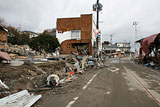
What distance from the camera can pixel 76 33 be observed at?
81.4 feet

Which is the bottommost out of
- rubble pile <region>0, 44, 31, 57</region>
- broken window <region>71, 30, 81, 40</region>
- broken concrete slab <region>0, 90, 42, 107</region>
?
broken concrete slab <region>0, 90, 42, 107</region>

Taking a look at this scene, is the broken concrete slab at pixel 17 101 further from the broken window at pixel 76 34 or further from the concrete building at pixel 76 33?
the broken window at pixel 76 34

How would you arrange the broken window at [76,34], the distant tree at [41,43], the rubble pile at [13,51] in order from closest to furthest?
the distant tree at [41,43], the rubble pile at [13,51], the broken window at [76,34]

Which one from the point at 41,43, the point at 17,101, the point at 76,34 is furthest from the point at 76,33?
the point at 17,101

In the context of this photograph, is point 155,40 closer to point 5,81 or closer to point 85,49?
point 85,49

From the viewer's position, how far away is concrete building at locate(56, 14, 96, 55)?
79.3ft

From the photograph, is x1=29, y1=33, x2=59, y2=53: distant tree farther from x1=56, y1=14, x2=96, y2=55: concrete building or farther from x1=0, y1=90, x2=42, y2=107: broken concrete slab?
x1=56, y1=14, x2=96, y2=55: concrete building

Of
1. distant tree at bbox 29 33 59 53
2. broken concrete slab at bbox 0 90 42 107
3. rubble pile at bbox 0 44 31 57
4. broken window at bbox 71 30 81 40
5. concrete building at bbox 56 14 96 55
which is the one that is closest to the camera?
broken concrete slab at bbox 0 90 42 107

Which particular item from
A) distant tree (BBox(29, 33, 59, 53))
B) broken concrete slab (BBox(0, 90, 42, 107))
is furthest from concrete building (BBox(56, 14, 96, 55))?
broken concrete slab (BBox(0, 90, 42, 107))

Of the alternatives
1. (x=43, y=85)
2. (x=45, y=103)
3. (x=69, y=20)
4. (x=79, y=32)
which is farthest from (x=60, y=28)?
(x=45, y=103)

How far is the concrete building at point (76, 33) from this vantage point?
79.3 ft

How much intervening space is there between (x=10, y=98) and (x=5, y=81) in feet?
6.06

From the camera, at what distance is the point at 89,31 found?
79.1 feet

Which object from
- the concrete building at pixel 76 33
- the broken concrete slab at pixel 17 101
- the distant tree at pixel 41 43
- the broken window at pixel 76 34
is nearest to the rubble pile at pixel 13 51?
the distant tree at pixel 41 43
